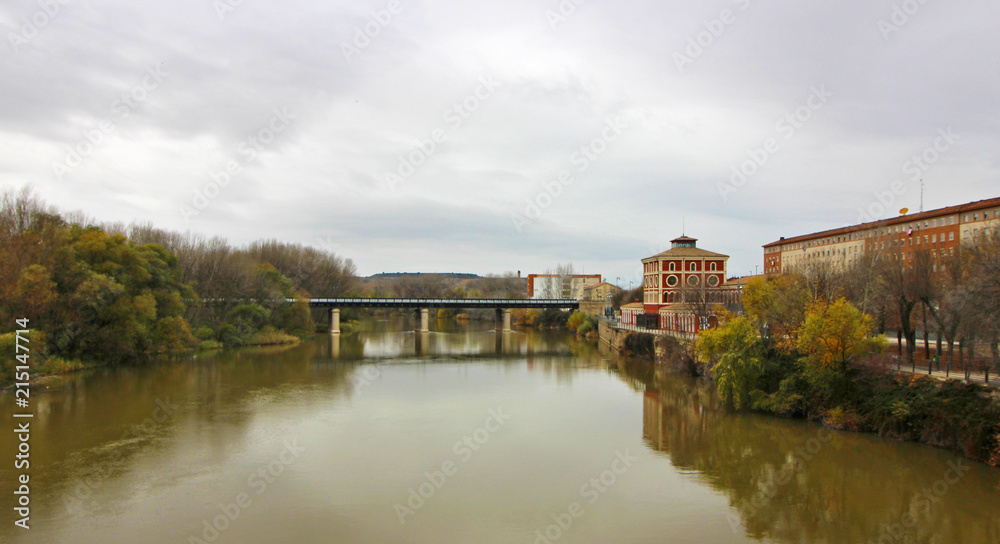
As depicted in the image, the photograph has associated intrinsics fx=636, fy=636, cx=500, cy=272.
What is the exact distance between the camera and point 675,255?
170 feet

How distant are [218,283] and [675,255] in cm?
3667

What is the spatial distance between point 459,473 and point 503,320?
218 ft

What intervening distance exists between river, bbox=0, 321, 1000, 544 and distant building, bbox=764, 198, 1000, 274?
19.3 metres

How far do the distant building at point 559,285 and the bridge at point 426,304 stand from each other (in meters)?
27.1

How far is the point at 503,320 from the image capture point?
83.6m

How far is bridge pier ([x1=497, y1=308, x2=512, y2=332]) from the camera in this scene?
3219 inches

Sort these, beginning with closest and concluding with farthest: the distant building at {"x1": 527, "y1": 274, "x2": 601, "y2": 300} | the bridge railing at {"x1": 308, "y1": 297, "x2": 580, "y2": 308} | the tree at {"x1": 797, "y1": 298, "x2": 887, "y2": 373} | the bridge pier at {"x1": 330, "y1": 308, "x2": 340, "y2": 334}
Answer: the tree at {"x1": 797, "y1": 298, "x2": 887, "y2": 373}
the bridge railing at {"x1": 308, "y1": 297, "x2": 580, "y2": 308}
the bridge pier at {"x1": 330, "y1": 308, "x2": 340, "y2": 334}
the distant building at {"x1": 527, "y1": 274, "x2": 601, "y2": 300}

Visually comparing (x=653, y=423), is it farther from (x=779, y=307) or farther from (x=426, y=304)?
(x=426, y=304)

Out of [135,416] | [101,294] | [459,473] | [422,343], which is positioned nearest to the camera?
[459,473]

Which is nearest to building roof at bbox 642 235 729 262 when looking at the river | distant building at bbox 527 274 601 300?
the river

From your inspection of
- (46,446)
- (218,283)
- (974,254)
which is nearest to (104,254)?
(218,283)

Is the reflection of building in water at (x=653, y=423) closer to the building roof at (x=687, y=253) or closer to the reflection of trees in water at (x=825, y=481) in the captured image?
the reflection of trees in water at (x=825, y=481)

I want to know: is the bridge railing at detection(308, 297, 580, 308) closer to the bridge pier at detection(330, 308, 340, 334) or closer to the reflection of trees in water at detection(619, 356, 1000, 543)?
the bridge pier at detection(330, 308, 340, 334)

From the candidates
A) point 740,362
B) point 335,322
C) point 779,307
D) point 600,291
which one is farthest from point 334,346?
point 600,291
